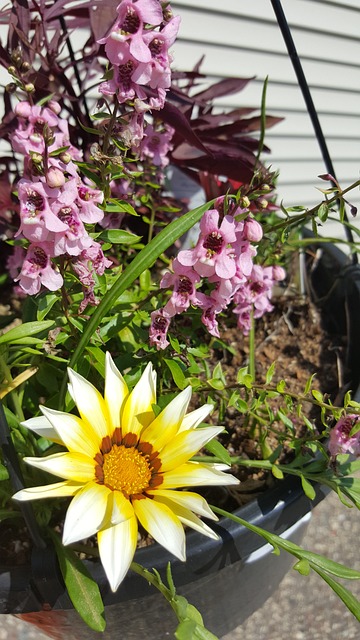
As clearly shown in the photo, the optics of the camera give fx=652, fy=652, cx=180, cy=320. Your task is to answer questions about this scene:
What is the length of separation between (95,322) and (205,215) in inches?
7.3

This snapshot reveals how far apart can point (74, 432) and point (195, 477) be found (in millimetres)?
141

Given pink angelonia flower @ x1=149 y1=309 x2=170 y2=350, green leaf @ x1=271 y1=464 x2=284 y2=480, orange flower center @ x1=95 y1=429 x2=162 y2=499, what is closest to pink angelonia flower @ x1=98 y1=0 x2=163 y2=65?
pink angelonia flower @ x1=149 y1=309 x2=170 y2=350

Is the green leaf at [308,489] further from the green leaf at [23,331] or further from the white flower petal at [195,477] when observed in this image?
the green leaf at [23,331]

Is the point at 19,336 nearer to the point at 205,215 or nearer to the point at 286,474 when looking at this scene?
the point at 205,215

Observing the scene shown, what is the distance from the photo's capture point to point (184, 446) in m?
0.73

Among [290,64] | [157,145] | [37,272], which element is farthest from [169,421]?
[290,64]

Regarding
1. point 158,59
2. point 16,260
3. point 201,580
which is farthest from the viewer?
point 16,260

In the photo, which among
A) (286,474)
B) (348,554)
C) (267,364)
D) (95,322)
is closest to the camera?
(95,322)

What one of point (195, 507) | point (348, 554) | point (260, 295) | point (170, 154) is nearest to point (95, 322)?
point (195, 507)

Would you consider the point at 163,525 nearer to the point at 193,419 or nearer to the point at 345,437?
the point at 193,419

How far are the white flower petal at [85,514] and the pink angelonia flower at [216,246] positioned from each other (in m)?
0.29

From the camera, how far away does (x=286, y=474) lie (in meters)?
1.04

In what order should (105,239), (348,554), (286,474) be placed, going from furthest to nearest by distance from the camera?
1. (348,554)
2. (286,474)
3. (105,239)

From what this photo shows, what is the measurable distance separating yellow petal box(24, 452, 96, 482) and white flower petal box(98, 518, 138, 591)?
6 centimetres
